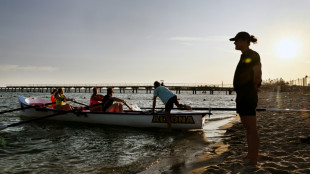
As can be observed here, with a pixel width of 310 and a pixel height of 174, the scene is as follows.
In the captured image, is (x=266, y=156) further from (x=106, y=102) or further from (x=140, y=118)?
(x=106, y=102)

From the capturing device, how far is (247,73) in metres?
4.46

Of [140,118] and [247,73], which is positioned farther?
[140,118]

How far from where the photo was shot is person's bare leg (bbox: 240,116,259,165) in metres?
4.53

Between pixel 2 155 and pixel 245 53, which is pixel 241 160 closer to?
pixel 245 53

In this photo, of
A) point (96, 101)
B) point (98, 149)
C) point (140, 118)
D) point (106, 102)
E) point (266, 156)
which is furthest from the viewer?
point (96, 101)

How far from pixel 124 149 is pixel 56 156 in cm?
197

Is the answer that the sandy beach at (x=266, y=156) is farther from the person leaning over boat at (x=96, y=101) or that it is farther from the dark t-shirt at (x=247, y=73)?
the person leaning over boat at (x=96, y=101)

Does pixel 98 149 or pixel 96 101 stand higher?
A: pixel 96 101

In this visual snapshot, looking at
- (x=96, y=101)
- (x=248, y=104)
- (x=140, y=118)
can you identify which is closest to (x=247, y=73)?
(x=248, y=104)

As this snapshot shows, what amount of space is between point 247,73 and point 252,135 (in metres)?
1.15

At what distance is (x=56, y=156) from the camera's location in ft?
23.1

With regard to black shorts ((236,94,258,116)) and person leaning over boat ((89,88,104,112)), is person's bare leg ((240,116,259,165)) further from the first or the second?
person leaning over boat ((89,88,104,112))

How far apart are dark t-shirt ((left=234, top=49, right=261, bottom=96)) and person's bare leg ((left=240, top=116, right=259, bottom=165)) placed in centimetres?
48

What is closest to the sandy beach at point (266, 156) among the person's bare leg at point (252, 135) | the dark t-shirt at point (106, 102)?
the person's bare leg at point (252, 135)
